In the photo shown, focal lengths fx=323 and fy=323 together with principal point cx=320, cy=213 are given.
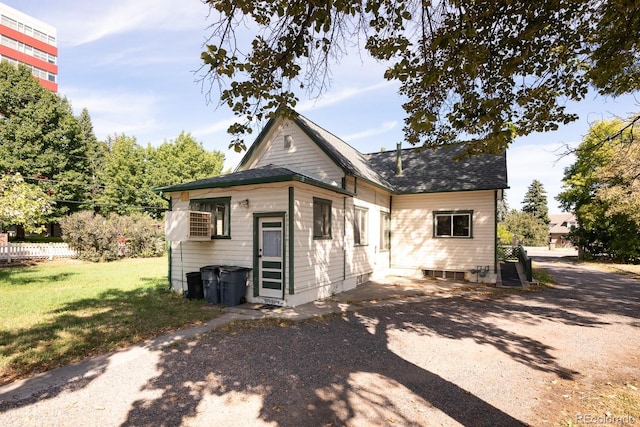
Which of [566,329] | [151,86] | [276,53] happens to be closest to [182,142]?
[151,86]

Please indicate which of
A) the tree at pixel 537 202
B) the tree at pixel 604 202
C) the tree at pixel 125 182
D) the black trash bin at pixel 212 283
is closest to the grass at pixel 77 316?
the black trash bin at pixel 212 283

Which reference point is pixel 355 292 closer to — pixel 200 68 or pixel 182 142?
pixel 200 68

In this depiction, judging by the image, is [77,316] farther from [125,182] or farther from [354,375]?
[125,182]

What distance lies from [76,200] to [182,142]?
12601 millimetres

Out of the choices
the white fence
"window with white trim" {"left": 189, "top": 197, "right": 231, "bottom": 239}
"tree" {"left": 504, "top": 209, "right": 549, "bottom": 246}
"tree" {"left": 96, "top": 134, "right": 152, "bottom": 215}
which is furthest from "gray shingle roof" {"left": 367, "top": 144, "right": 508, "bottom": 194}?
"tree" {"left": 504, "top": 209, "right": 549, "bottom": 246}

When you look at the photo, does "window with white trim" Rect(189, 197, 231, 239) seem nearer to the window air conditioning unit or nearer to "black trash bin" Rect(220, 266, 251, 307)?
the window air conditioning unit

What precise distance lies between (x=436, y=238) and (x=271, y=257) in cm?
868

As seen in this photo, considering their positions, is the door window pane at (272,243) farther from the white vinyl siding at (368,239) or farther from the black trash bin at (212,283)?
the white vinyl siding at (368,239)

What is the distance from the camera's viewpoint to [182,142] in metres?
38.0

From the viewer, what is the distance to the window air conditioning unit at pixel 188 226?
947cm

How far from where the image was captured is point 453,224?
1440 centimetres

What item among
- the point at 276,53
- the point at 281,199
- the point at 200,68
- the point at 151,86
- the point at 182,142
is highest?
the point at 182,142

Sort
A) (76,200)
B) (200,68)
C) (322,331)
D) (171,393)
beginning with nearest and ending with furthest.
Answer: (171,393) → (200,68) → (322,331) → (76,200)

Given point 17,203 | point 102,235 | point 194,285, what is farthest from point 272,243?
point 102,235
